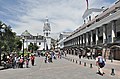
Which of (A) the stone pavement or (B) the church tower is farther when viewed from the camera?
(B) the church tower

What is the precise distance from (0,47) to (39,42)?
4515 inches

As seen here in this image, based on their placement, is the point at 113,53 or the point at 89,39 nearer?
the point at 113,53

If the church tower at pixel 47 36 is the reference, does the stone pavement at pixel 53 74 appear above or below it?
below

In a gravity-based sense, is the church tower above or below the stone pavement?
above

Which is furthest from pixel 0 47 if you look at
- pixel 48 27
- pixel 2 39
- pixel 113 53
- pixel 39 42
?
pixel 48 27

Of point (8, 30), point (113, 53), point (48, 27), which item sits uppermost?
point (48, 27)

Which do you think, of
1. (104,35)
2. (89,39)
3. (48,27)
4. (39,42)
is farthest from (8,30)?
(48,27)

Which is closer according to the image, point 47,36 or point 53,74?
point 53,74

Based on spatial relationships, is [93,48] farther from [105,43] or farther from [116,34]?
[116,34]

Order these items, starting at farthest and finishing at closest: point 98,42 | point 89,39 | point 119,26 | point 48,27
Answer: point 48,27
point 89,39
point 98,42
point 119,26

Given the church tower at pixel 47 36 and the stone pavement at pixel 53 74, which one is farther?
the church tower at pixel 47 36

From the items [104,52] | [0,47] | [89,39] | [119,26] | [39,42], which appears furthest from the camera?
[39,42]

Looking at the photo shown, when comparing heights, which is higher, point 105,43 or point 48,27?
point 48,27

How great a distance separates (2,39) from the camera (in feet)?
96.0
